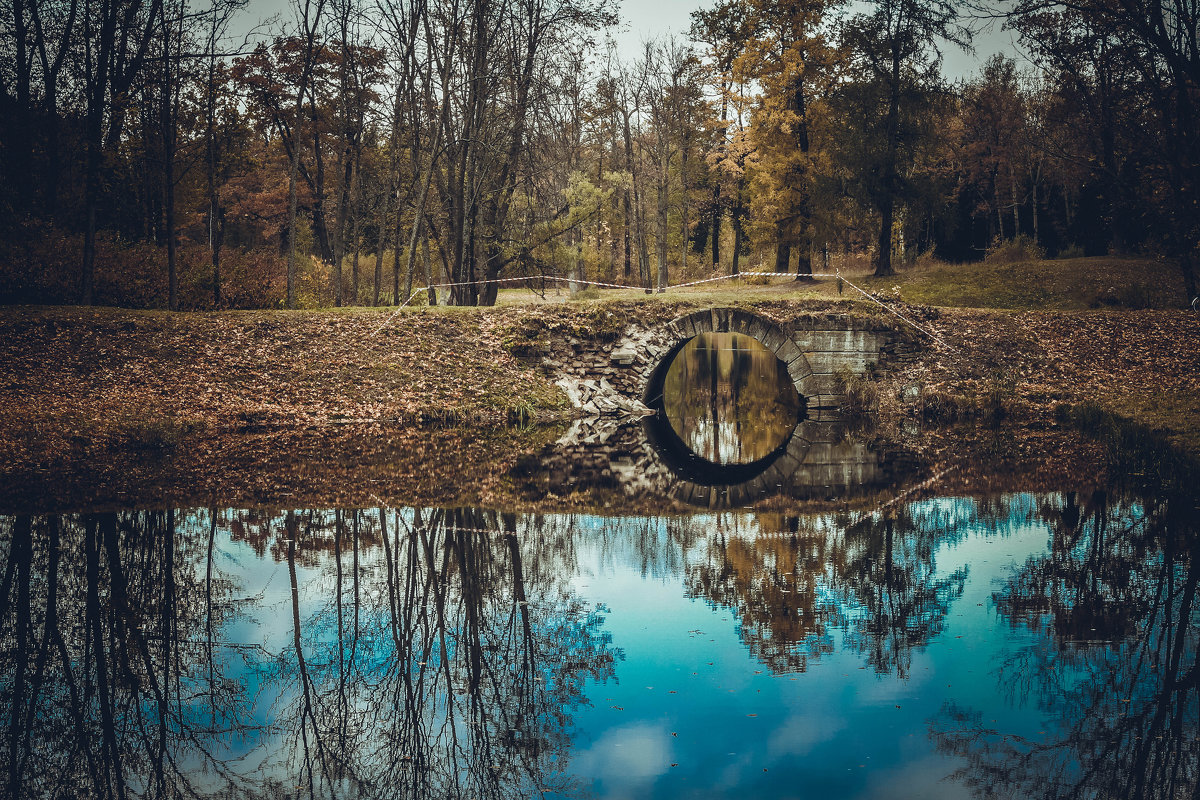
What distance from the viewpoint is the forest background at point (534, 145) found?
18625mm

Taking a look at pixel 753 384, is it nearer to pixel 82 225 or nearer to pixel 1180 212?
pixel 1180 212

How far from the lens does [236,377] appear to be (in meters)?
19.9

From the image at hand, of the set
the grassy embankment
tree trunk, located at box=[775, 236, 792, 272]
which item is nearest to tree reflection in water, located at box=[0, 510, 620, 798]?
the grassy embankment

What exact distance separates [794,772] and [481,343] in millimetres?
18234

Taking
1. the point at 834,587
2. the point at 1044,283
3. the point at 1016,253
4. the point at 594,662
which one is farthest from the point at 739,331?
the point at 1016,253

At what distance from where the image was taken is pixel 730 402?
26.9 m

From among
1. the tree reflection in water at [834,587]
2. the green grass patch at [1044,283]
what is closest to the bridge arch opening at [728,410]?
the tree reflection in water at [834,587]

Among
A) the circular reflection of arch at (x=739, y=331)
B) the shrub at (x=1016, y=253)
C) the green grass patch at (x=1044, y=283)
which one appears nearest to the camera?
the circular reflection of arch at (x=739, y=331)

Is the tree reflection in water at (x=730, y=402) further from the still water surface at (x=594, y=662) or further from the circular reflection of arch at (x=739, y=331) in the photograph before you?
the still water surface at (x=594, y=662)

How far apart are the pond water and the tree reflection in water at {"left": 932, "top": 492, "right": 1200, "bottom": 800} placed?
0.02 m

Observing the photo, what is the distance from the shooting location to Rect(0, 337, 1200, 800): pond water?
4.66 metres

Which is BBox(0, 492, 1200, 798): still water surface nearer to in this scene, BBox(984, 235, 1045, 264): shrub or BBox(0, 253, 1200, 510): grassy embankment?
BBox(0, 253, 1200, 510): grassy embankment

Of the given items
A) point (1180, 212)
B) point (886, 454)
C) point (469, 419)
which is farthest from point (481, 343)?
point (1180, 212)

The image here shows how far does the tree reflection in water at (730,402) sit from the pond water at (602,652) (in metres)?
7.49
